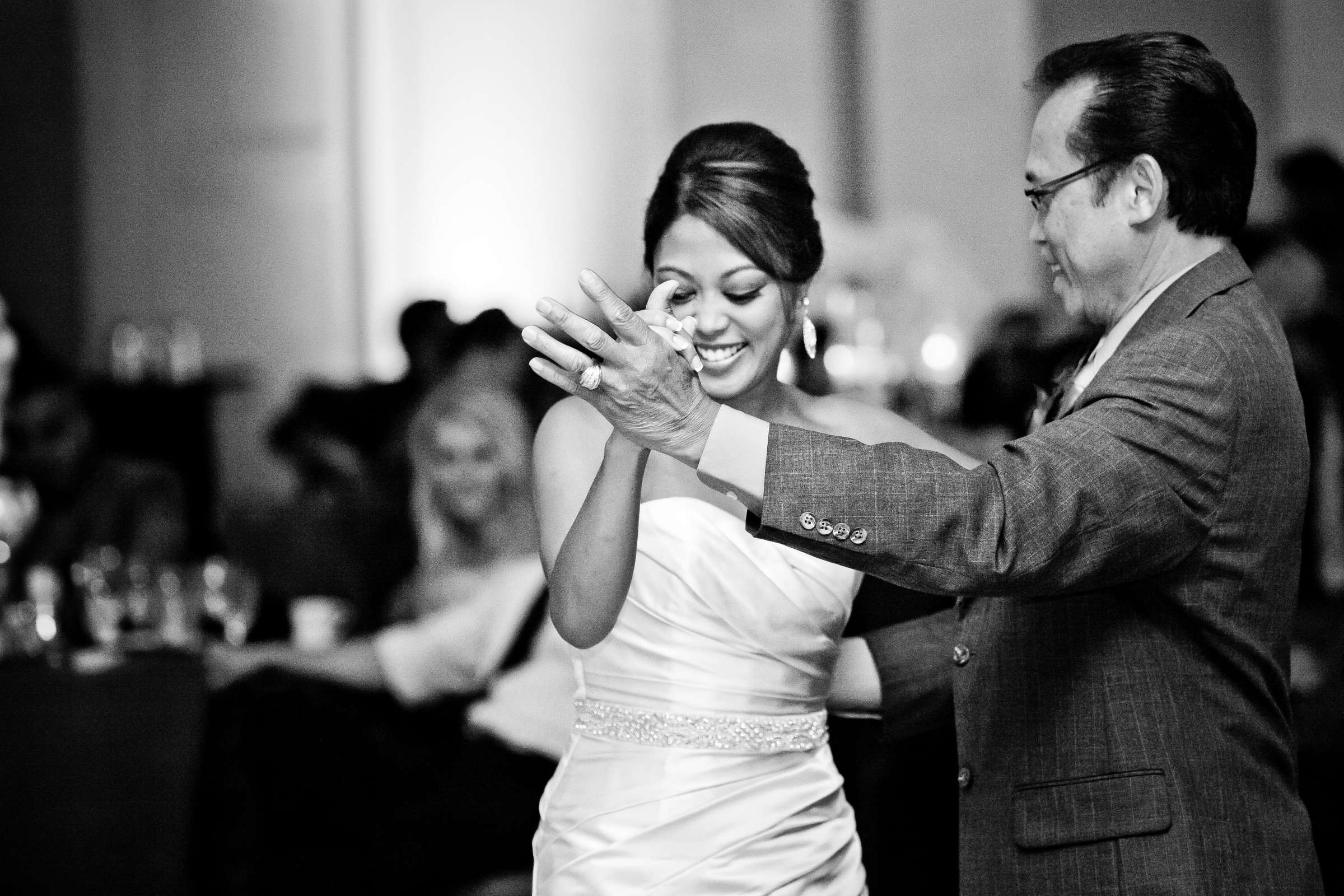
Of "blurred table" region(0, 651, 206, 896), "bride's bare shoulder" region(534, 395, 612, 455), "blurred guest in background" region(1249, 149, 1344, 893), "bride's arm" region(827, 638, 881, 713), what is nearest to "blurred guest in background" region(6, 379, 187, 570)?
"blurred table" region(0, 651, 206, 896)

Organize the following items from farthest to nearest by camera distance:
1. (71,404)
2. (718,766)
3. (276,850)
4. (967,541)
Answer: (71,404) < (276,850) < (718,766) < (967,541)

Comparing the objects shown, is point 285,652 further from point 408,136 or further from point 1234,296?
point 408,136

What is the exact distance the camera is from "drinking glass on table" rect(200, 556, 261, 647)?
3.60 metres

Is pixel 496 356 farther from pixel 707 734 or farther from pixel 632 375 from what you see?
pixel 632 375

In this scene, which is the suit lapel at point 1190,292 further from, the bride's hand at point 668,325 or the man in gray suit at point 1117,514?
the bride's hand at point 668,325

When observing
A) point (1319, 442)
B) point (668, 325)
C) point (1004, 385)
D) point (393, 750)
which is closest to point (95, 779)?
point (393, 750)

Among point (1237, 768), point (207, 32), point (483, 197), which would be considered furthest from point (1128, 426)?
point (207, 32)

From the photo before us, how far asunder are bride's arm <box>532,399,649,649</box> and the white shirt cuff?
1.00ft

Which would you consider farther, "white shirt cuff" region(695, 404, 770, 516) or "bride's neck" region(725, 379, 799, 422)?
"bride's neck" region(725, 379, 799, 422)

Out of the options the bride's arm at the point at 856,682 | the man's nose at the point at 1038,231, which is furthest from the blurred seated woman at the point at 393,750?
the man's nose at the point at 1038,231

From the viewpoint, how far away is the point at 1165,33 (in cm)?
173

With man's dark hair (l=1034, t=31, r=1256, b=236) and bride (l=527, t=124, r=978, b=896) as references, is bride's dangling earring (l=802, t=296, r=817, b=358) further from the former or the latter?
man's dark hair (l=1034, t=31, r=1256, b=236)

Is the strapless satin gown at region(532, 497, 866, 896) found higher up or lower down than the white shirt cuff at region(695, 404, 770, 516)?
lower down

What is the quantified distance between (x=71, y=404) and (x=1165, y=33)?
4.41m
